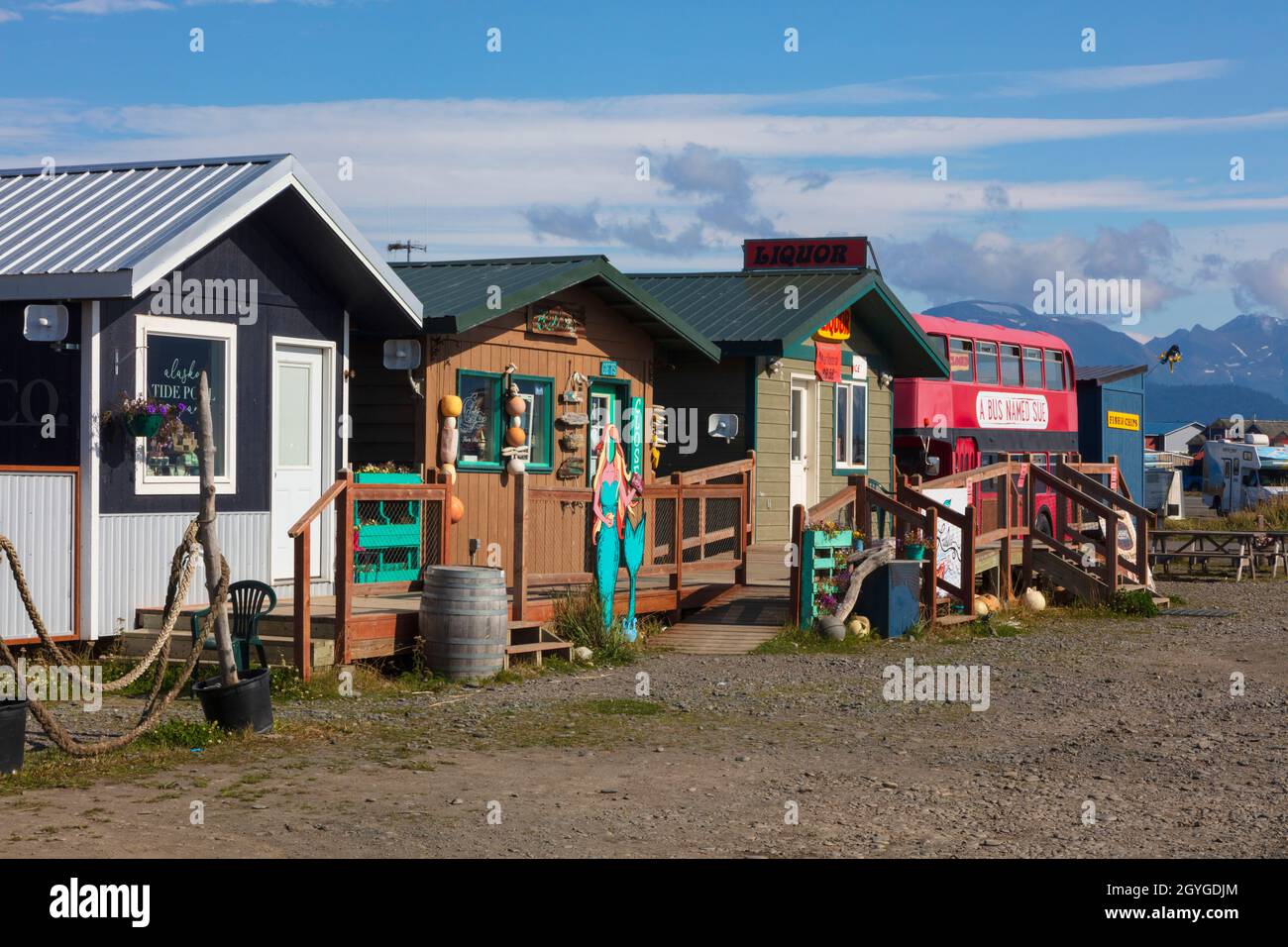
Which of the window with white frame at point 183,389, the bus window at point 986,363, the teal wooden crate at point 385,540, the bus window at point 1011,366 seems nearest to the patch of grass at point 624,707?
the teal wooden crate at point 385,540

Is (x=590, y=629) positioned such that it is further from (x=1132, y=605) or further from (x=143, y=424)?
(x=1132, y=605)

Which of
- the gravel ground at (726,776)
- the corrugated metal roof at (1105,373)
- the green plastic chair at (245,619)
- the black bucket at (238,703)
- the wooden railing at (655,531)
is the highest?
the corrugated metal roof at (1105,373)

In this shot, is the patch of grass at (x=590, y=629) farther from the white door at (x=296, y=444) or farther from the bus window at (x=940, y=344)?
the bus window at (x=940, y=344)

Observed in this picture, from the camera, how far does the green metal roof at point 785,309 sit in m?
20.6

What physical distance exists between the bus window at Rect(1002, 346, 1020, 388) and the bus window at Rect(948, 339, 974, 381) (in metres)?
1.40

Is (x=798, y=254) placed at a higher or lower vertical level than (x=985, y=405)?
higher

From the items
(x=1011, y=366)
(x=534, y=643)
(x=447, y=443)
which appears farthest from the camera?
(x=1011, y=366)

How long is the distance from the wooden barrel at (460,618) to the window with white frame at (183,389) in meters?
2.39

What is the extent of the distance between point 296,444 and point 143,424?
227 centimetres

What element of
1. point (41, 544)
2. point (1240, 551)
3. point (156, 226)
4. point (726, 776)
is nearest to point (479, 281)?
point (156, 226)

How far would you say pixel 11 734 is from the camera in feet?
28.0

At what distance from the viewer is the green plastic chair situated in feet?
37.8

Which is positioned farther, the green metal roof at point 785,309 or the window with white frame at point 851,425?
the window with white frame at point 851,425
